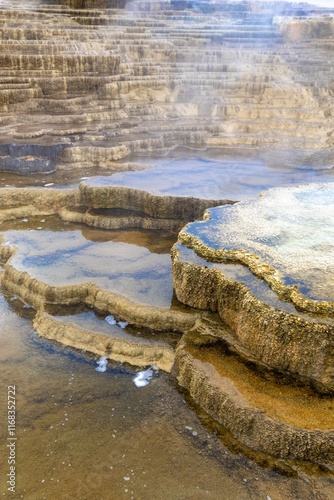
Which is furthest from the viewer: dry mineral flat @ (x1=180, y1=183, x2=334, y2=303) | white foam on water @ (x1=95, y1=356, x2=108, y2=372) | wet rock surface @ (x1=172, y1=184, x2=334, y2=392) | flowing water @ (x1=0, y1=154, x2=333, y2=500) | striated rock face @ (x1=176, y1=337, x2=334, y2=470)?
white foam on water @ (x1=95, y1=356, x2=108, y2=372)

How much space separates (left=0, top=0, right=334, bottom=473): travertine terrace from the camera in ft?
15.4

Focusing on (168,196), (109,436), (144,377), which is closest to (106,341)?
(144,377)

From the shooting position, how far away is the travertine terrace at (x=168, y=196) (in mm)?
4699

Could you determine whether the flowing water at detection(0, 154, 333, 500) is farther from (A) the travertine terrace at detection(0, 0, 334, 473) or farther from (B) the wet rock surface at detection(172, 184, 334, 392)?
(B) the wet rock surface at detection(172, 184, 334, 392)

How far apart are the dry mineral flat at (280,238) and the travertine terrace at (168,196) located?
6 centimetres

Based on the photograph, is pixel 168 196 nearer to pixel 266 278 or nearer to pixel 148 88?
pixel 266 278

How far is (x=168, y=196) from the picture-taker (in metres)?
8.29

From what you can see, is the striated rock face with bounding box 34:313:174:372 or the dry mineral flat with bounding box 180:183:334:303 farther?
the striated rock face with bounding box 34:313:174:372

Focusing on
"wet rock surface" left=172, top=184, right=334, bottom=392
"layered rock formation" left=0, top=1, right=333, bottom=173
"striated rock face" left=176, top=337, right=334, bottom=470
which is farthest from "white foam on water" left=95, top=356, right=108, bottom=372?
"layered rock formation" left=0, top=1, right=333, bottom=173

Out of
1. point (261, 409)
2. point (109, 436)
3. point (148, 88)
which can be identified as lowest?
point (109, 436)

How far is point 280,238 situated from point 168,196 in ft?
9.33

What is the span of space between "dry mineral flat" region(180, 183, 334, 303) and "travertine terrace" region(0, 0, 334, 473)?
6 centimetres

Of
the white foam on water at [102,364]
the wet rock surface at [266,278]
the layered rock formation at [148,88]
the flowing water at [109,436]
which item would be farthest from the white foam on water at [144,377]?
the layered rock formation at [148,88]

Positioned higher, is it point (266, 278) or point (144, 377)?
point (266, 278)
